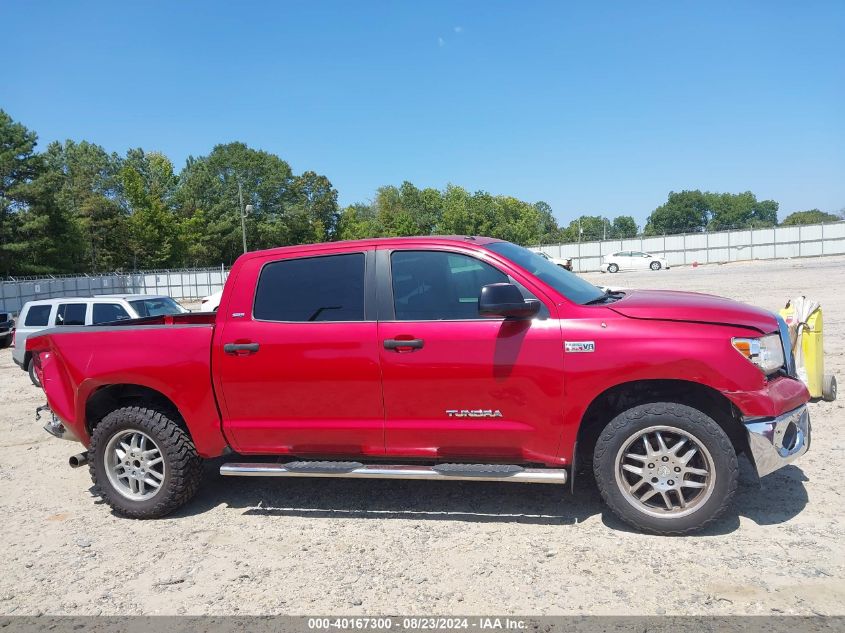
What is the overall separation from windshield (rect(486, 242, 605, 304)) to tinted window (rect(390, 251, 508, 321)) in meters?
0.22

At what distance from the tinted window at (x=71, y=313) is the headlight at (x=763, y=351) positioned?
514 inches

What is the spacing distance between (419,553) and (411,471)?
510 millimetres

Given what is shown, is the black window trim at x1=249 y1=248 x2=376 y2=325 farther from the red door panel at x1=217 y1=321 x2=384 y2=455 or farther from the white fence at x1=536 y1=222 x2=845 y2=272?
the white fence at x1=536 y1=222 x2=845 y2=272

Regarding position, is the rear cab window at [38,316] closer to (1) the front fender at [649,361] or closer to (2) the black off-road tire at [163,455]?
(2) the black off-road tire at [163,455]

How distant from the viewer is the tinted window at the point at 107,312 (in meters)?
12.6

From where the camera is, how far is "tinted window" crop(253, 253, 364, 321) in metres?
4.45

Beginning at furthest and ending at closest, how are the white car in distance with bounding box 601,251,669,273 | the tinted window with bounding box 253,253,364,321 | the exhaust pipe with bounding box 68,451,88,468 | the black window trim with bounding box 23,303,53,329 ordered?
the white car in distance with bounding box 601,251,669,273
the black window trim with bounding box 23,303,53,329
the exhaust pipe with bounding box 68,451,88,468
the tinted window with bounding box 253,253,364,321

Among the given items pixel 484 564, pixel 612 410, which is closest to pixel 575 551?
pixel 484 564

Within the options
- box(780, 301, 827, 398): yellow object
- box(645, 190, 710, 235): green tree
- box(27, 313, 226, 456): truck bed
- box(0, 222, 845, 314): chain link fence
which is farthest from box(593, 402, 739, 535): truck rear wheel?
box(645, 190, 710, 235): green tree

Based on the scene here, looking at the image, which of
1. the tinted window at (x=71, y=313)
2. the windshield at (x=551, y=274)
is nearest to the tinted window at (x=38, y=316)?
the tinted window at (x=71, y=313)

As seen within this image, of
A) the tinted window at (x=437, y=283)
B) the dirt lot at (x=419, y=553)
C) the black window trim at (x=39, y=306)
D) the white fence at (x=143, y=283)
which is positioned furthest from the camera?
the white fence at (x=143, y=283)

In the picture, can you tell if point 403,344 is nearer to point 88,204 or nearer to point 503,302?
point 503,302

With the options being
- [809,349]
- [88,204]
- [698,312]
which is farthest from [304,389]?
[88,204]

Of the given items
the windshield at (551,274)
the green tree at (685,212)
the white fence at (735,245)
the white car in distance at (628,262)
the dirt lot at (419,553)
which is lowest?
the dirt lot at (419,553)
